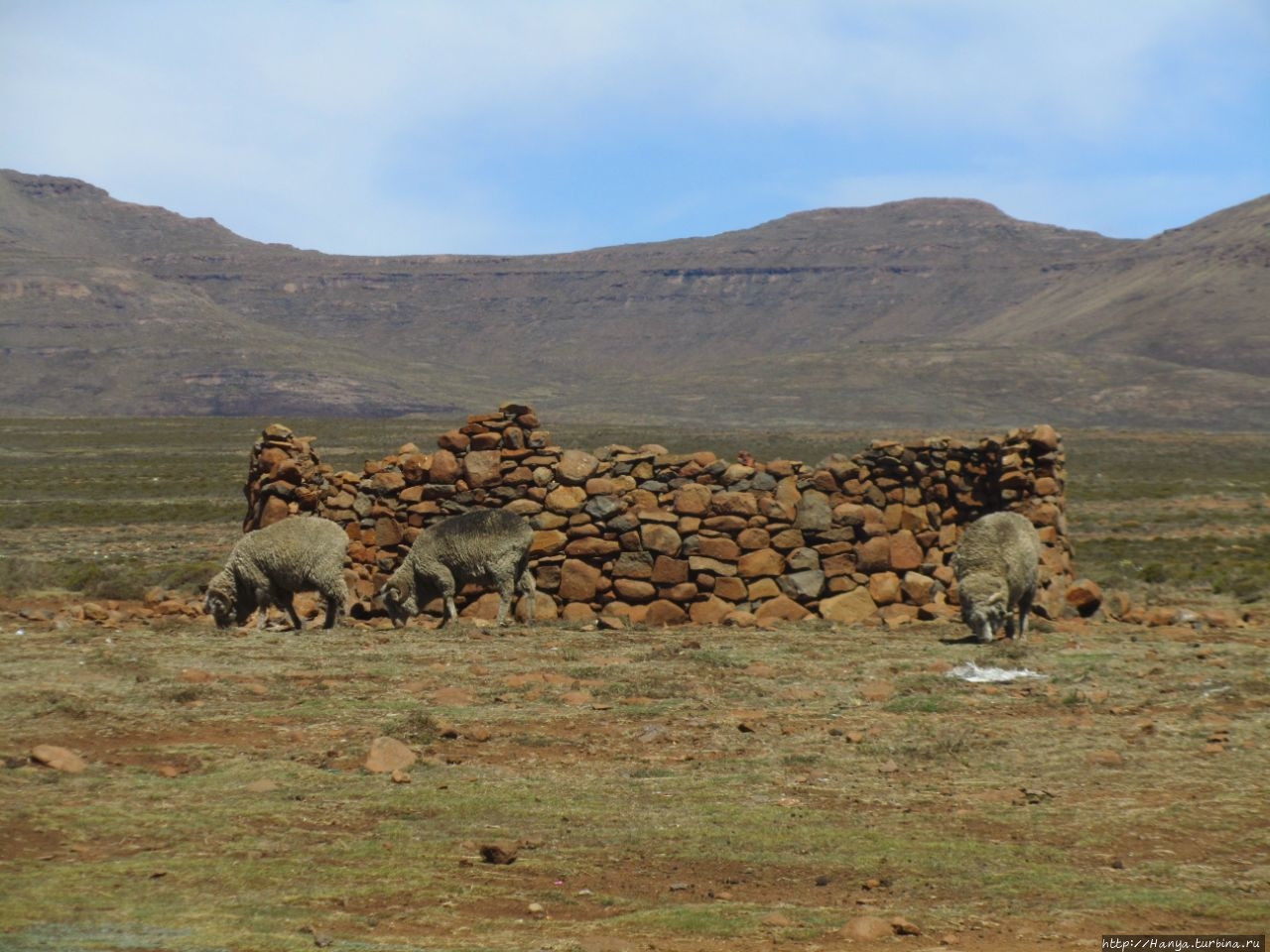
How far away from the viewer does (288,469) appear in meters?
20.3

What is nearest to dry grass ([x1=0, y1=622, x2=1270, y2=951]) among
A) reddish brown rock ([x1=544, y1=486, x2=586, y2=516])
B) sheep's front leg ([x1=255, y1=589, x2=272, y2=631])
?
sheep's front leg ([x1=255, y1=589, x2=272, y2=631])

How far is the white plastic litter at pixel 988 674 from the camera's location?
44.1 feet

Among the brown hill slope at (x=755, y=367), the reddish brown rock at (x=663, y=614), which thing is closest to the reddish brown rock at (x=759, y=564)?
the reddish brown rock at (x=663, y=614)

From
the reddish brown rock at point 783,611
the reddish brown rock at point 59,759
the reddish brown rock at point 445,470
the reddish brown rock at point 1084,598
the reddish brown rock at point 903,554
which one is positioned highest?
the reddish brown rock at point 445,470

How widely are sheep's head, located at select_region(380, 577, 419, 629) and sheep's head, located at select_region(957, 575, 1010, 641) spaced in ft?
21.9

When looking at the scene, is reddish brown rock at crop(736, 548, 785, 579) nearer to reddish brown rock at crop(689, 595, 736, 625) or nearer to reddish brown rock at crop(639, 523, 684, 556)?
reddish brown rock at crop(689, 595, 736, 625)

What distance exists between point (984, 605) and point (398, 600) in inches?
278

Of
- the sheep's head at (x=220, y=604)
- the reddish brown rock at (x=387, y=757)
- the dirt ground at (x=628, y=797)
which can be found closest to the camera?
the dirt ground at (x=628, y=797)

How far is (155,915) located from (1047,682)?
342 inches

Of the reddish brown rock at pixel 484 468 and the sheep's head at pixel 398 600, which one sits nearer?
the sheep's head at pixel 398 600

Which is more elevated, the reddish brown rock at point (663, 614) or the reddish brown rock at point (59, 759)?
the reddish brown rock at point (59, 759)

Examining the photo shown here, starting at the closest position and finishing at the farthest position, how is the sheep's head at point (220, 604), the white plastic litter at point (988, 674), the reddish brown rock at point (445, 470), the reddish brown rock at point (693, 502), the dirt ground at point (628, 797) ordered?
the dirt ground at point (628, 797) < the white plastic litter at point (988, 674) < the sheep's head at point (220, 604) < the reddish brown rock at point (693, 502) < the reddish brown rock at point (445, 470)

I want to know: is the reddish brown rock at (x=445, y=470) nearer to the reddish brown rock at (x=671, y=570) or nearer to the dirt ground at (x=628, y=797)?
the reddish brown rock at (x=671, y=570)

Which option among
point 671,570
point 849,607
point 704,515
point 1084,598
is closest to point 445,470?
point 671,570
